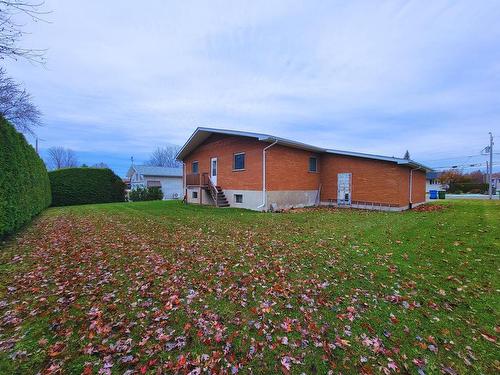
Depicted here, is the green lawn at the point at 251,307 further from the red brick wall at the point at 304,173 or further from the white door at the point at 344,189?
the white door at the point at 344,189

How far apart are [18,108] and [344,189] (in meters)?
23.9

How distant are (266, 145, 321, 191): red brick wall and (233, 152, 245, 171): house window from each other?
2.18 metres

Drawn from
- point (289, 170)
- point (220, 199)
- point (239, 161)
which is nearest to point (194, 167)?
point (220, 199)

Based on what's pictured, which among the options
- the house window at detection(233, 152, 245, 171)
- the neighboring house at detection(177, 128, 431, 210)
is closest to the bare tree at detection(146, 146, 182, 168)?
the neighboring house at detection(177, 128, 431, 210)

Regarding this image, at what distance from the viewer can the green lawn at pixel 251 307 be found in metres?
2.41

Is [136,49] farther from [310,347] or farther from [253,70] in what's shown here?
[310,347]

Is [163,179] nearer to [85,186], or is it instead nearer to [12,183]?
[85,186]

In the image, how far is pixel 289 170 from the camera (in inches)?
595

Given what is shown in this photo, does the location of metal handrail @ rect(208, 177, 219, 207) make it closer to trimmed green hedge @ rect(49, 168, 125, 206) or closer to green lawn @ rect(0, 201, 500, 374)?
green lawn @ rect(0, 201, 500, 374)

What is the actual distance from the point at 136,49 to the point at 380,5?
10.7 m

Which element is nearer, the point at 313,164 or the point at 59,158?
the point at 313,164

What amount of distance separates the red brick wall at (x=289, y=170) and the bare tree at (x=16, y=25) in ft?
35.1

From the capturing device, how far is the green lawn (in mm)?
2414

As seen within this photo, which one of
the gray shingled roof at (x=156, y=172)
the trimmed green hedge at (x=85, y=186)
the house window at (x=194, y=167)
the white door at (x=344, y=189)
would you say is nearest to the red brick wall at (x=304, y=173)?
the white door at (x=344, y=189)
